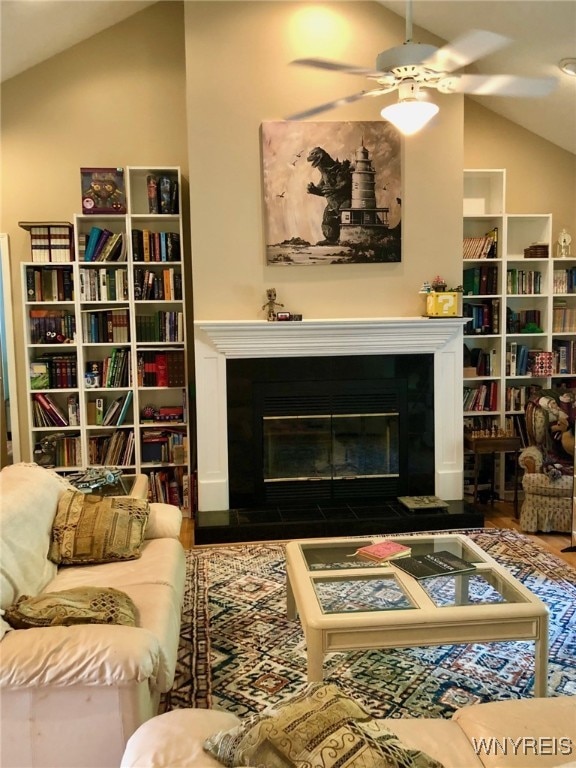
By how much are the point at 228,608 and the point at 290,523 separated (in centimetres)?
117

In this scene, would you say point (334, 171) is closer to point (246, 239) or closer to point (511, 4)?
point (246, 239)

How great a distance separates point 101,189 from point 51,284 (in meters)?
0.80

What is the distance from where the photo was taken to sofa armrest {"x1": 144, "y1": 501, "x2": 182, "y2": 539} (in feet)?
10.6

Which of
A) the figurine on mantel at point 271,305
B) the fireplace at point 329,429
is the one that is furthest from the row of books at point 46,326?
the figurine on mantel at point 271,305

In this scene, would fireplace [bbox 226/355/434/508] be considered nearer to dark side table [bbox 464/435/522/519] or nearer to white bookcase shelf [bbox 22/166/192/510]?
dark side table [bbox 464/435/522/519]

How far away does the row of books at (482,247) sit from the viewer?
527 centimetres

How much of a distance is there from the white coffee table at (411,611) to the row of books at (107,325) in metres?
2.77

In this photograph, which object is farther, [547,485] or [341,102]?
[547,485]

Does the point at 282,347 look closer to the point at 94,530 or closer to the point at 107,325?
the point at 107,325

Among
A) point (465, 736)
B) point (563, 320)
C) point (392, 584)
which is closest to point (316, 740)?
point (465, 736)

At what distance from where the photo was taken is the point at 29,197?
16.5ft

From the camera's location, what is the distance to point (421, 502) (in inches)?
187

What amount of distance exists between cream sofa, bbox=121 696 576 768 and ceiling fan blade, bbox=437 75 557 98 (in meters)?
2.33

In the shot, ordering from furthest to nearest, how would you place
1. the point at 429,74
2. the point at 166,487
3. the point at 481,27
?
the point at 166,487, the point at 481,27, the point at 429,74
